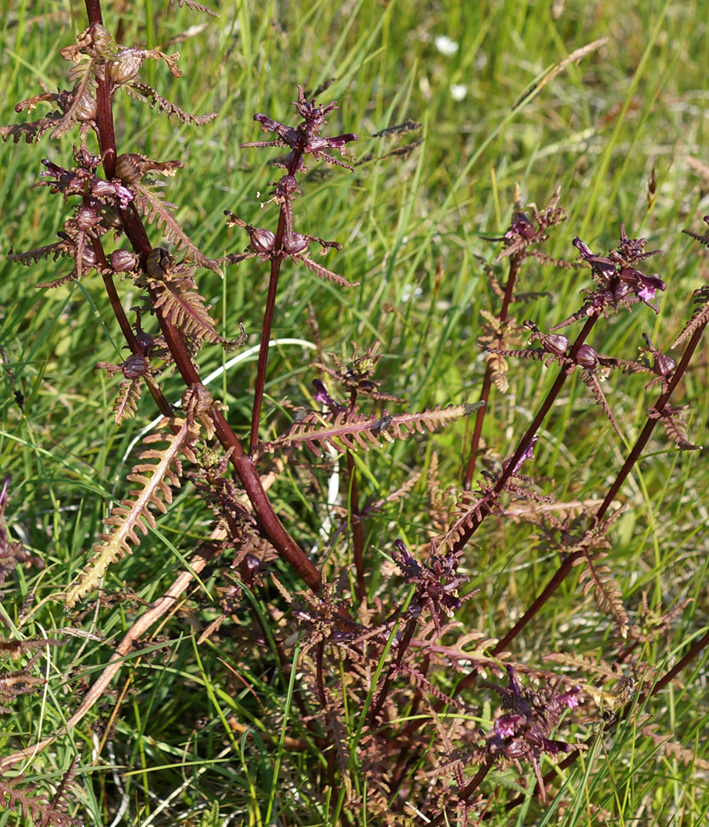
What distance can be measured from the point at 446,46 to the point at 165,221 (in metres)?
4.05

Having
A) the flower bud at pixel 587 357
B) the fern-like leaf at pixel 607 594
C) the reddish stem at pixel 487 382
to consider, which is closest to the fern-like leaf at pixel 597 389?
the flower bud at pixel 587 357

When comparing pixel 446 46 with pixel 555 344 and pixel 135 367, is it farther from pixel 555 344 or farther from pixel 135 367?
pixel 135 367

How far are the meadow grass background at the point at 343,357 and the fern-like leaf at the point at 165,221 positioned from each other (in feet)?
2.15

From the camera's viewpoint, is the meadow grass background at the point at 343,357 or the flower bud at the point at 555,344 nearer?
the flower bud at the point at 555,344

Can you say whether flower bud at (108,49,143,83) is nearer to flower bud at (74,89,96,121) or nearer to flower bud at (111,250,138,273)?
flower bud at (74,89,96,121)

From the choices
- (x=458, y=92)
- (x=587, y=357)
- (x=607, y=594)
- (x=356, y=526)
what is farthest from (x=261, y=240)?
(x=458, y=92)

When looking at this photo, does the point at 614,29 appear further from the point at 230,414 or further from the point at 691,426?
the point at 230,414

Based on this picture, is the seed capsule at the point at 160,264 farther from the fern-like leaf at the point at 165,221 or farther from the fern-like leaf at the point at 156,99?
the fern-like leaf at the point at 156,99

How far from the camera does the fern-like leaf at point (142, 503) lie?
187 centimetres

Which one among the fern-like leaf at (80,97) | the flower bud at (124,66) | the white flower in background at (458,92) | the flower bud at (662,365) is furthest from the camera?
the white flower in background at (458,92)

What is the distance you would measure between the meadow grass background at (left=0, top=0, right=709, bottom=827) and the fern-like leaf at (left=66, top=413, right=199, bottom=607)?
407 mm

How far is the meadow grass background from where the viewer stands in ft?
8.70

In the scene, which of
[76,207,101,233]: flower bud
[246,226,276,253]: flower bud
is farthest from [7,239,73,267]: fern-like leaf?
[246,226,276,253]: flower bud

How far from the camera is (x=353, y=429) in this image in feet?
7.57
